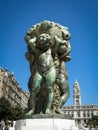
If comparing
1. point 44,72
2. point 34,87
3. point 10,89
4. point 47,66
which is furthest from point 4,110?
point 47,66

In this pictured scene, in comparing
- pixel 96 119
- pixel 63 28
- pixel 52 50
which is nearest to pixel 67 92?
pixel 52 50

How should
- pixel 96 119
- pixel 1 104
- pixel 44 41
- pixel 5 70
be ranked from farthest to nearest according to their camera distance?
pixel 96 119, pixel 5 70, pixel 1 104, pixel 44 41

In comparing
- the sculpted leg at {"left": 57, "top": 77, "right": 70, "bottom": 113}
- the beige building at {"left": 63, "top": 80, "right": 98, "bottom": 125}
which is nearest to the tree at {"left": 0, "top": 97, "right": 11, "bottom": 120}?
the sculpted leg at {"left": 57, "top": 77, "right": 70, "bottom": 113}

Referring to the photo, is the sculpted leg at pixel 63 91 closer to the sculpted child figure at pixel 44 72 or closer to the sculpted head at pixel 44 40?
the sculpted child figure at pixel 44 72

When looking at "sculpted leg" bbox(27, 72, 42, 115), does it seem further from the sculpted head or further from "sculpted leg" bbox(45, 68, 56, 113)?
the sculpted head

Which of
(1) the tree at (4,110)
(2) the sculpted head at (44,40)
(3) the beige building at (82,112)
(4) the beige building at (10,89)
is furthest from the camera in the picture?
(3) the beige building at (82,112)

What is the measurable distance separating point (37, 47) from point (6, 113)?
143 ft

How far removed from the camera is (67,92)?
34.7ft

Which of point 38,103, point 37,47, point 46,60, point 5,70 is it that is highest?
point 5,70

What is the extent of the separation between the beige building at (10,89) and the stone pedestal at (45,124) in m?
63.0

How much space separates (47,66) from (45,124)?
2.14 meters

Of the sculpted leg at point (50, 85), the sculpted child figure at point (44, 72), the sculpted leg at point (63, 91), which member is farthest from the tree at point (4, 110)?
the sculpted leg at point (50, 85)

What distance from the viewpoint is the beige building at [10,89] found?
7393 centimetres

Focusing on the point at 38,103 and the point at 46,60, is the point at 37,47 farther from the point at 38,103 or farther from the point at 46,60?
the point at 38,103
